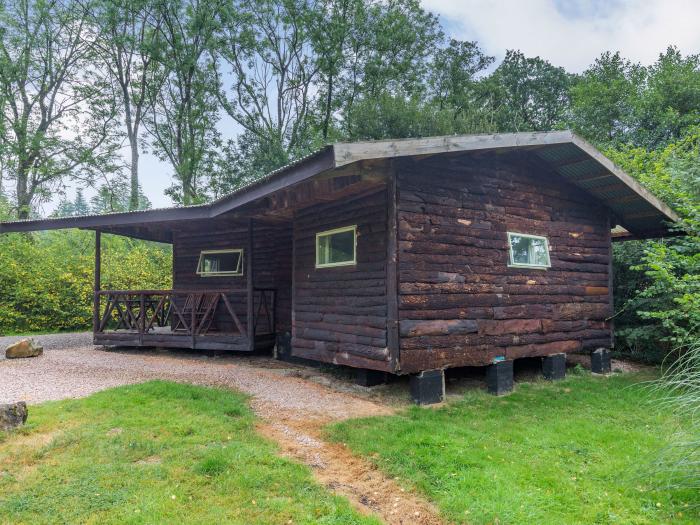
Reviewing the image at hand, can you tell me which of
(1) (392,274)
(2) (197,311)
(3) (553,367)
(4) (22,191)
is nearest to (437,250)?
(1) (392,274)

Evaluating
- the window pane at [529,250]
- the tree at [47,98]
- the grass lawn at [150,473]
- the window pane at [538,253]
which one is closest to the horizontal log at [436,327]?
the window pane at [529,250]

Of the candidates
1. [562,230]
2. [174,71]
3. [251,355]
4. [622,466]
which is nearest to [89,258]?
[251,355]

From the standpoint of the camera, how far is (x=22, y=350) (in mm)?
8805

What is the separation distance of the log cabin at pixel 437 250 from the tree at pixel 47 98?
13.7 meters

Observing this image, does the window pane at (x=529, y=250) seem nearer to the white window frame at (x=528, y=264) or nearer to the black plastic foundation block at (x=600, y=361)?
the white window frame at (x=528, y=264)

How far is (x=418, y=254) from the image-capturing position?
19.6ft

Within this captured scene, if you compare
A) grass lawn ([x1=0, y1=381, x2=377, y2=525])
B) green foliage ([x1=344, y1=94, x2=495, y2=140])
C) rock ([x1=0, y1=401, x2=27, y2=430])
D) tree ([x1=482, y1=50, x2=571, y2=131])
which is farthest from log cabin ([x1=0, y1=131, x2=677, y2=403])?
tree ([x1=482, y1=50, x2=571, y2=131])

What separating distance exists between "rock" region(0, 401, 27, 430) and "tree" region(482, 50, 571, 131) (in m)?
24.4

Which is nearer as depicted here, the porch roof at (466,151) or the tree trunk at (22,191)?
the porch roof at (466,151)

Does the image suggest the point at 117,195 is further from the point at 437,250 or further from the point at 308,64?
the point at 437,250

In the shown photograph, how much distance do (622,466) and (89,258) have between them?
16.8 m

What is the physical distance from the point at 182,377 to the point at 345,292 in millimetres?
3073

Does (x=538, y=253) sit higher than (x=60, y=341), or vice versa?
A: (x=538, y=253)

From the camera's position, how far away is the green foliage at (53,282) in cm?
1377
